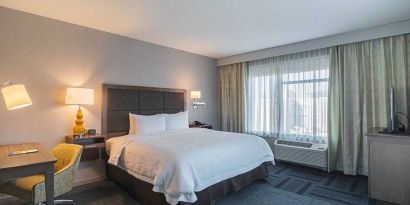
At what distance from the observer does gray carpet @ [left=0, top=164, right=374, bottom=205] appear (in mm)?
2859

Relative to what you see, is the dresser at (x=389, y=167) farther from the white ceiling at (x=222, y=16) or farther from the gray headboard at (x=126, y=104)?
the gray headboard at (x=126, y=104)

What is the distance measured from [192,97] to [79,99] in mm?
2446

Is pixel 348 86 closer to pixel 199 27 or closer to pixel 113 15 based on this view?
pixel 199 27

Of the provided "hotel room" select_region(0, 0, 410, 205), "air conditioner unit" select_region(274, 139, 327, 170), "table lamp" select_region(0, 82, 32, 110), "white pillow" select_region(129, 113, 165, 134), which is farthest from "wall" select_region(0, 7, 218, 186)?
"air conditioner unit" select_region(274, 139, 327, 170)

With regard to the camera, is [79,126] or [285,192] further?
[79,126]

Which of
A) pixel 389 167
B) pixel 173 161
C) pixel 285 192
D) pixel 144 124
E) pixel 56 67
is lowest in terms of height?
pixel 285 192

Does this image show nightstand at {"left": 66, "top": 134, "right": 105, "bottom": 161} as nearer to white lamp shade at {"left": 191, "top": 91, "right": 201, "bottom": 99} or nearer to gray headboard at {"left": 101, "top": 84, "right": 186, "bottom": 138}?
gray headboard at {"left": 101, "top": 84, "right": 186, "bottom": 138}

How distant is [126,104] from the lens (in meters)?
4.03

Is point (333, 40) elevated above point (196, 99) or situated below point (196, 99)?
above

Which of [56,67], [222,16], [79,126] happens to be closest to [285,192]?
[222,16]

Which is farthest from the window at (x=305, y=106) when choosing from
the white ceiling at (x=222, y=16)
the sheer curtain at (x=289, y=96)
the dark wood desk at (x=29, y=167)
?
the dark wood desk at (x=29, y=167)

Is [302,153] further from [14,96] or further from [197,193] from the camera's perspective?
[14,96]

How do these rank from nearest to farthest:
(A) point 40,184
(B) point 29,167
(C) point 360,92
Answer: (B) point 29,167 → (A) point 40,184 → (C) point 360,92

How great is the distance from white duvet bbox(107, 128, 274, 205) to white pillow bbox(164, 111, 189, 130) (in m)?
0.62
